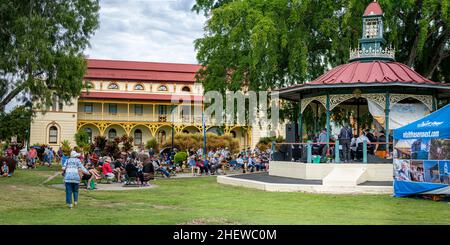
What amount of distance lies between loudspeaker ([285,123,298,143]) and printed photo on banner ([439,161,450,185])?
947cm

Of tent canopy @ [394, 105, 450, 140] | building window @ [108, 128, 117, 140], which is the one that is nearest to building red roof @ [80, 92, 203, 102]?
building window @ [108, 128, 117, 140]

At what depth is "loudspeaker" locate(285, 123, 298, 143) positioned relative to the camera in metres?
24.5

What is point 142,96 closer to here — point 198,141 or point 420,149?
point 198,141

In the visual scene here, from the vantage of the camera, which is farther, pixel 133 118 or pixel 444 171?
pixel 133 118

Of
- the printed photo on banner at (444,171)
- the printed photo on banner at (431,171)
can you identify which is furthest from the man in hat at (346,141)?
the printed photo on banner at (444,171)

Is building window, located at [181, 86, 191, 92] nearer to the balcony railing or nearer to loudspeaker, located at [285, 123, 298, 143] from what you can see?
the balcony railing

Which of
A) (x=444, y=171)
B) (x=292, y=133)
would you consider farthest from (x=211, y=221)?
(x=292, y=133)

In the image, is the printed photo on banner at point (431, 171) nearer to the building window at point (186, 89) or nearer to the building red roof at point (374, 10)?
the building red roof at point (374, 10)

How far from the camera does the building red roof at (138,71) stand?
2451 inches

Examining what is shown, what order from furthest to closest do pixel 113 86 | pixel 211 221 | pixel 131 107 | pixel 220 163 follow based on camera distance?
1. pixel 131 107
2. pixel 113 86
3. pixel 220 163
4. pixel 211 221

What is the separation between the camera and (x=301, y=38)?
95.0 feet

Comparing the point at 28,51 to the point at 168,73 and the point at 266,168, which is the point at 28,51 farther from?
the point at 168,73

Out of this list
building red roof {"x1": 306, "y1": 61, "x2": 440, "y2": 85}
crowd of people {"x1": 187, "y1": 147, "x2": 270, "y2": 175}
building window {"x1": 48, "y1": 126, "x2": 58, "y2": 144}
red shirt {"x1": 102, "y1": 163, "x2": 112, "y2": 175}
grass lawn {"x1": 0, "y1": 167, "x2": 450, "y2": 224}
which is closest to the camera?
grass lawn {"x1": 0, "y1": 167, "x2": 450, "y2": 224}

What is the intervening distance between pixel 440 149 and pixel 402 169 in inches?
62.6
